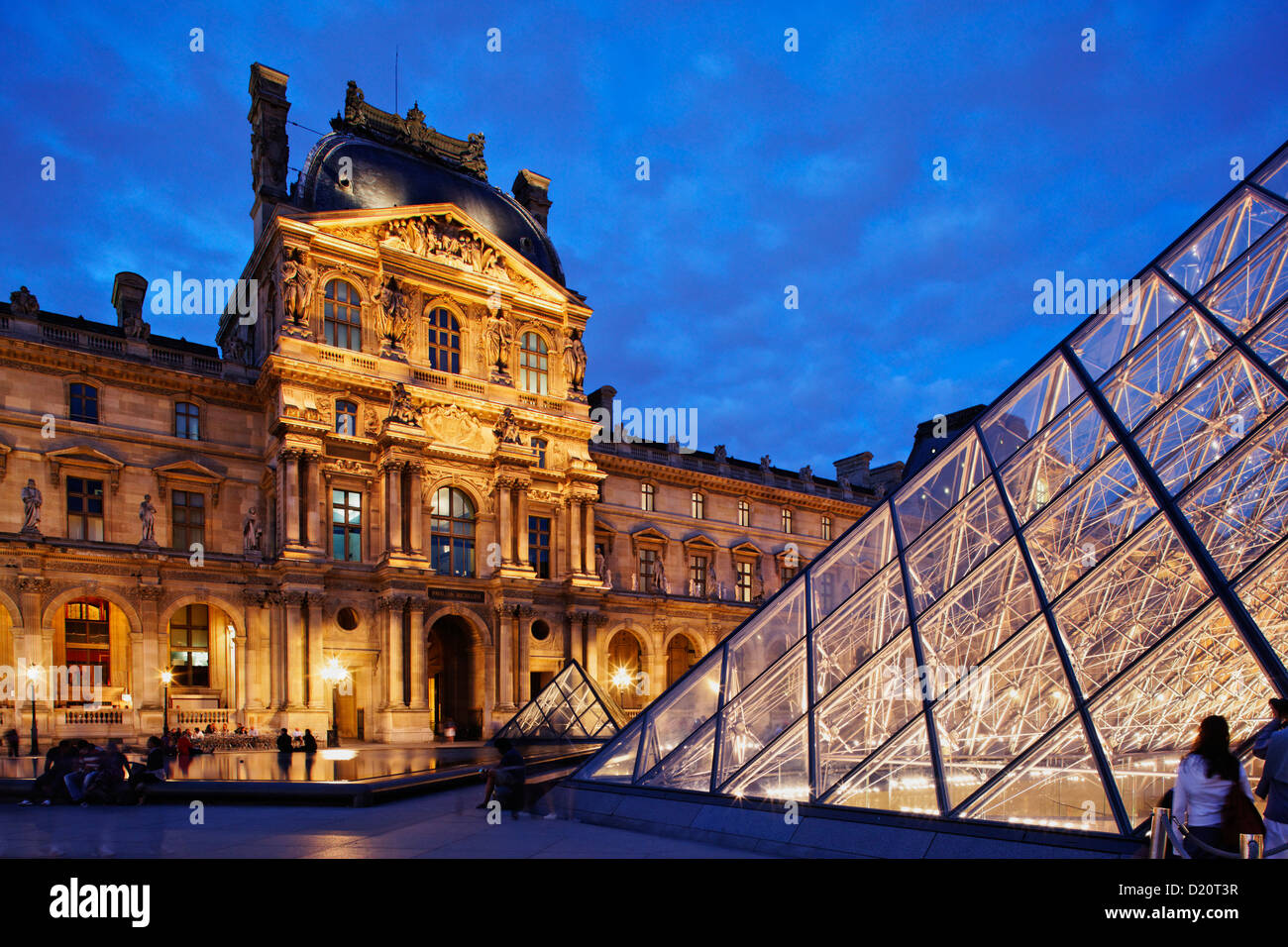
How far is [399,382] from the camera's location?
32.7 metres

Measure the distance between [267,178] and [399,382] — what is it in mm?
10382

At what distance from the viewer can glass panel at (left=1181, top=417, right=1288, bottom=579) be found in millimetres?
8547

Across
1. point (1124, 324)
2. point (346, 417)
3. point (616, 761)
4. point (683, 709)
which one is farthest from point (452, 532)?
point (1124, 324)

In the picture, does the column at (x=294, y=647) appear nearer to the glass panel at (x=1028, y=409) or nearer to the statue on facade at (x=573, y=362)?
the statue on facade at (x=573, y=362)

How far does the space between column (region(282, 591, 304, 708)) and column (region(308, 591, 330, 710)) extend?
0.99ft

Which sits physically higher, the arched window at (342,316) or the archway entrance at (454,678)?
the arched window at (342,316)

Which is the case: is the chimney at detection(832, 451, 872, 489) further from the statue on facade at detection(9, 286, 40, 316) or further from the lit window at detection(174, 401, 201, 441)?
the statue on facade at detection(9, 286, 40, 316)

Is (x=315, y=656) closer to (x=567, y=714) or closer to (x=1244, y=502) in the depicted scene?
(x=567, y=714)

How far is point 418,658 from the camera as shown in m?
31.6

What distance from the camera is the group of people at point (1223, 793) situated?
5.57 meters

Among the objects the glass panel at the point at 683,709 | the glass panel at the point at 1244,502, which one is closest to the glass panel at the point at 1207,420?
the glass panel at the point at 1244,502

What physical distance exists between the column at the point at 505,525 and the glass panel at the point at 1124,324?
25577mm
